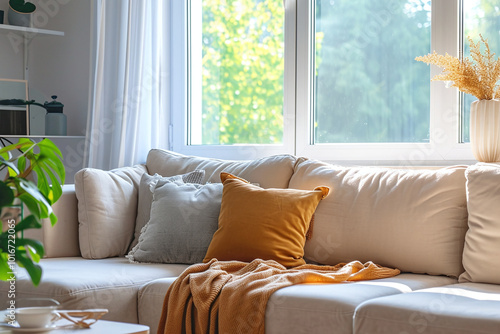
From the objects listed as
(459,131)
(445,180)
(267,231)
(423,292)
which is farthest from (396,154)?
(423,292)

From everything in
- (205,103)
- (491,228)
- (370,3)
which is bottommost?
(491,228)

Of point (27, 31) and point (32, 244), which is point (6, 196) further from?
point (27, 31)

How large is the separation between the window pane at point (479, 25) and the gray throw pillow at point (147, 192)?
3.92ft

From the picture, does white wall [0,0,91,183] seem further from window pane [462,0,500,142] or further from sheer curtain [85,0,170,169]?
window pane [462,0,500,142]

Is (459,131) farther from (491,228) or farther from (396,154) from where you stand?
(491,228)

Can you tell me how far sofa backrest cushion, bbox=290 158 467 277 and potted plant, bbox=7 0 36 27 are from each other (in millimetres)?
2462

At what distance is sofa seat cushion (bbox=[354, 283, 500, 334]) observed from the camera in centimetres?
172

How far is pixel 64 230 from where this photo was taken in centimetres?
307

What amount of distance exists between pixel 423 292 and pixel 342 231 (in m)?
0.62

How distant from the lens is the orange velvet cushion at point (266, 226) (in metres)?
2.59

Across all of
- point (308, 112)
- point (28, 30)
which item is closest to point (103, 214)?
point (308, 112)

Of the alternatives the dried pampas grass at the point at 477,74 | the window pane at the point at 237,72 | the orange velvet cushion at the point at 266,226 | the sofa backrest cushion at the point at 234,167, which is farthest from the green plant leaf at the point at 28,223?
the window pane at the point at 237,72

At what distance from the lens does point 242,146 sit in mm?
3768

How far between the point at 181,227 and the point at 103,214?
42 centimetres
